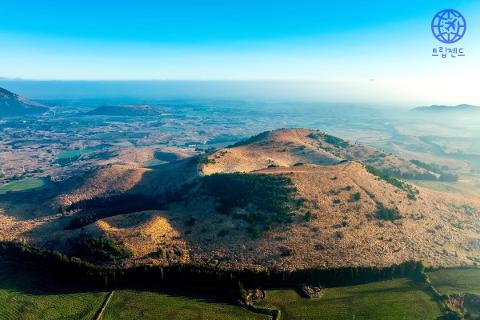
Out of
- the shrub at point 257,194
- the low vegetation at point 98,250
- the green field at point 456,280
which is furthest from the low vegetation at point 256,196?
the green field at point 456,280

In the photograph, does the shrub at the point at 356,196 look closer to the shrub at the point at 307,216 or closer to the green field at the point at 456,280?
the shrub at the point at 307,216

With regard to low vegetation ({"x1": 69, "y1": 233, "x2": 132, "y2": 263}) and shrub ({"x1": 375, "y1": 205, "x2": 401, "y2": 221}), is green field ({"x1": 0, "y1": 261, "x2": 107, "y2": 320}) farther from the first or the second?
shrub ({"x1": 375, "y1": 205, "x2": 401, "y2": 221})

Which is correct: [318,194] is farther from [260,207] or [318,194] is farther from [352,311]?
[352,311]

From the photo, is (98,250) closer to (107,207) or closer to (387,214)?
(107,207)

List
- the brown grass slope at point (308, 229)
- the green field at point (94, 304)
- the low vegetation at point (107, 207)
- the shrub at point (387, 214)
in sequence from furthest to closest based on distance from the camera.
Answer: the low vegetation at point (107, 207)
the shrub at point (387, 214)
the brown grass slope at point (308, 229)
the green field at point (94, 304)

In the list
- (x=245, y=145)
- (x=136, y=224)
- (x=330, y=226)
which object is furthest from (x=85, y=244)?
(x=245, y=145)

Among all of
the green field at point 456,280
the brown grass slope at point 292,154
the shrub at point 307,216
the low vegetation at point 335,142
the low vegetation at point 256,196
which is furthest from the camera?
the low vegetation at point 335,142
